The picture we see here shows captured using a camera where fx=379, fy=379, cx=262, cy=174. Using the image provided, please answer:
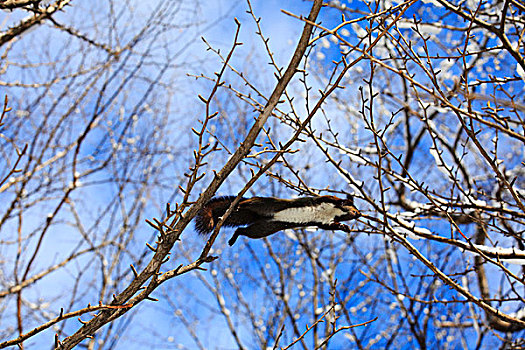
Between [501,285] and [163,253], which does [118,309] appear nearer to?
[163,253]

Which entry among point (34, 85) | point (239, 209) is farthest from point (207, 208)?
point (34, 85)

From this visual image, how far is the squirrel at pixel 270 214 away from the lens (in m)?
1.33

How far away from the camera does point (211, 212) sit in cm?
132

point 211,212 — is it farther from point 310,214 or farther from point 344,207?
point 344,207

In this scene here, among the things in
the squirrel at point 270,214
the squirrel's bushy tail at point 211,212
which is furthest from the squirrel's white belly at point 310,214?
the squirrel's bushy tail at point 211,212

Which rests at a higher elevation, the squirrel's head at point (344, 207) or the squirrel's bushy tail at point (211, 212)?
the squirrel's head at point (344, 207)

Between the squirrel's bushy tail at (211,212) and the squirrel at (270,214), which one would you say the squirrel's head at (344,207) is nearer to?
the squirrel at (270,214)

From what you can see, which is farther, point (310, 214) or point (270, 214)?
point (310, 214)

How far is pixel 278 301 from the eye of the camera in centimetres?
531

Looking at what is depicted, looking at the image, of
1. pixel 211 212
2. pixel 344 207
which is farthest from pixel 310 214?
pixel 211 212

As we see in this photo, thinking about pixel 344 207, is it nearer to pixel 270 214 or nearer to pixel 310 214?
pixel 310 214

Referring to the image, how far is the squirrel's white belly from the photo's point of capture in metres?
1.41

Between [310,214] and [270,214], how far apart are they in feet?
0.62

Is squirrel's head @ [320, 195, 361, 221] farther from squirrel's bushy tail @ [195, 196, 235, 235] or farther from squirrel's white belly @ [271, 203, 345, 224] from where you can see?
squirrel's bushy tail @ [195, 196, 235, 235]
